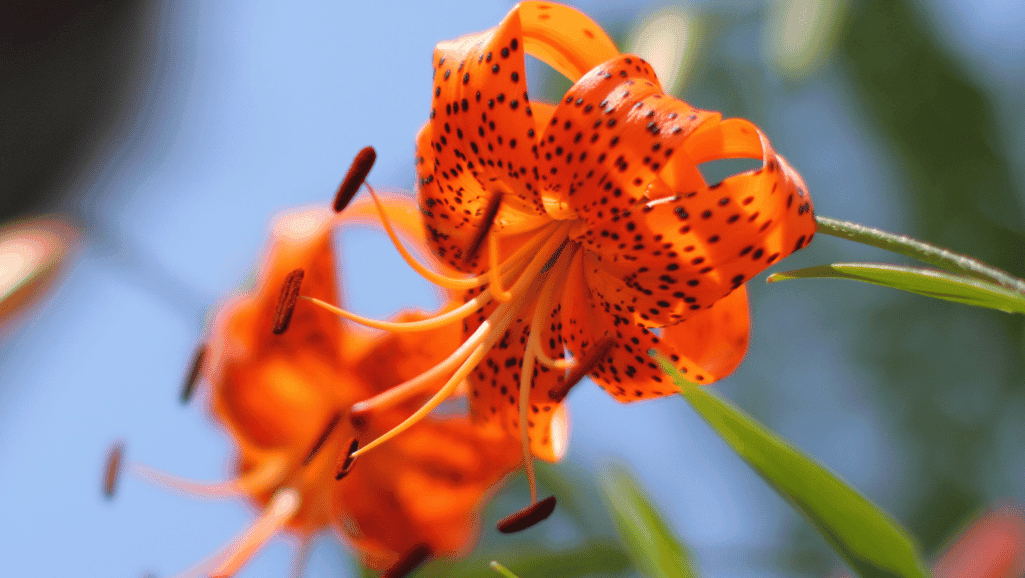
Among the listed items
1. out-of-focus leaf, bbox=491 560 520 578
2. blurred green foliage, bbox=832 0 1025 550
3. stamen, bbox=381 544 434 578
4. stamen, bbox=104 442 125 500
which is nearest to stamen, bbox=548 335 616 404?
out-of-focus leaf, bbox=491 560 520 578

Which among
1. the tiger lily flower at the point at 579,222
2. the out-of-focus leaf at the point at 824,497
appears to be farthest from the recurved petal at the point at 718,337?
the out-of-focus leaf at the point at 824,497

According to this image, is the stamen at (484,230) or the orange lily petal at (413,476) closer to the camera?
the stamen at (484,230)

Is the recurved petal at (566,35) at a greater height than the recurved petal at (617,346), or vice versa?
the recurved petal at (566,35)

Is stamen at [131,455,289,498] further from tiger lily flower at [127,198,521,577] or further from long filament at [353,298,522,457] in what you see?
long filament at [353,298,522,457]

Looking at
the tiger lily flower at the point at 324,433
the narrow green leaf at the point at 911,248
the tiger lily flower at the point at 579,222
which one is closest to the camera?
the narrow green leaf at the point at 911,248

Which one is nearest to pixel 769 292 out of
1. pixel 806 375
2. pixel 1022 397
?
pixel 806 375

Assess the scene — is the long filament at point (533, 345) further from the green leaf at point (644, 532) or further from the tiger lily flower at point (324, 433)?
the tiger lily flower at point (324, 433)

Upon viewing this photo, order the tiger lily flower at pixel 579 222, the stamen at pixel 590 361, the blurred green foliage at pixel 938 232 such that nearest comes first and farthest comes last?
the tiger lily flower at pixel 579 222, the stamen at pixel 590 361, the blurred green foliage at pixel 938 232

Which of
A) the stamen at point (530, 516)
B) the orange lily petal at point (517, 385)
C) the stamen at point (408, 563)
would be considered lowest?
the stamen at point (408, 563)
